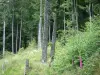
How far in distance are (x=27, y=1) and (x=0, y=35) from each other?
1204cm

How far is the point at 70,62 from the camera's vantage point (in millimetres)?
10367

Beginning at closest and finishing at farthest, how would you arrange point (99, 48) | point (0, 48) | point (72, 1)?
point (99, 48), point (72, 1), point (0, 48)

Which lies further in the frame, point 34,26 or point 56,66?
point 34,26

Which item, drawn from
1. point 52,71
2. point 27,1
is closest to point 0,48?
point 27,1

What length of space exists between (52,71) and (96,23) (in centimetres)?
296

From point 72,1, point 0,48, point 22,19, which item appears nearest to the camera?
point 72,1

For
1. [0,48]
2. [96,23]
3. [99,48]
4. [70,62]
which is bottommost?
[0,48]

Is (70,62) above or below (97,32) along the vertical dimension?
below

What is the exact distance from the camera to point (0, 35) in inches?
1832

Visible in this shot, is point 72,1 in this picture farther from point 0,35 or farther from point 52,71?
point 0,35

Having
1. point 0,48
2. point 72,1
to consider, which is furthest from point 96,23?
point 0,48

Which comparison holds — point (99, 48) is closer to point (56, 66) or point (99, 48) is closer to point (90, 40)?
point (90, 40)

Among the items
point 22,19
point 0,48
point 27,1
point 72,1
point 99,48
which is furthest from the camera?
point 0,48

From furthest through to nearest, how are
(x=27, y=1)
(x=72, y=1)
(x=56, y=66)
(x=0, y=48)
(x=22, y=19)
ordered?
(x=0, y=48) → (x=22, y=19) → (x=27, y=1) → (x=72, y=1) → (x=56, y=66)
